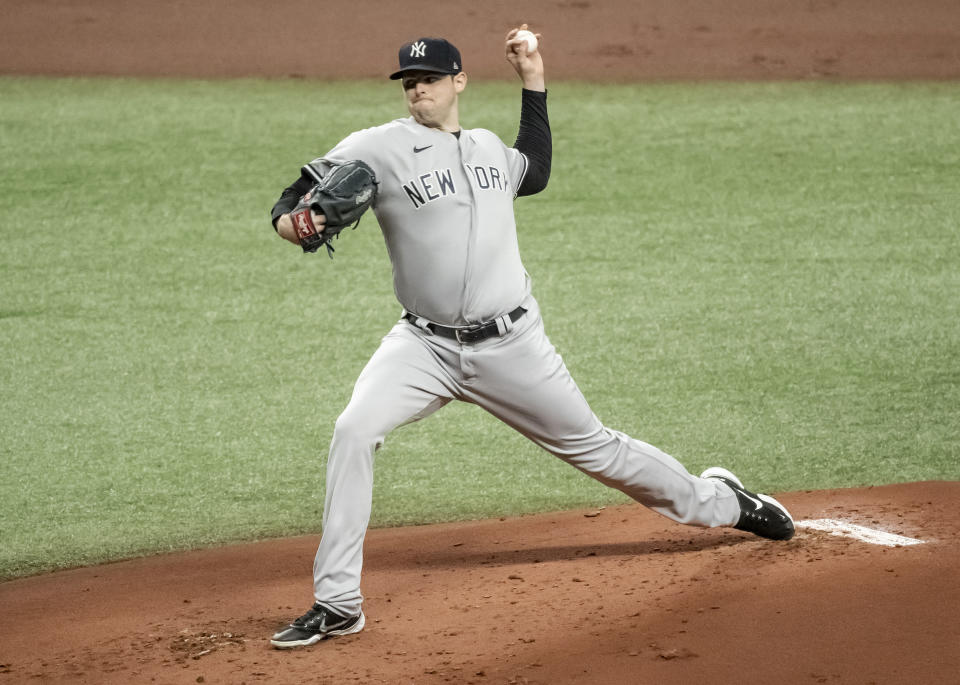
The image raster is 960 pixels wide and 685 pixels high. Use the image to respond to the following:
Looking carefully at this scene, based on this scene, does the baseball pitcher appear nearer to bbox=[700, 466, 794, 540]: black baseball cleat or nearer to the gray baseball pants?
the gray baseball pants

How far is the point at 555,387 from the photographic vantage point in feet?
12.3

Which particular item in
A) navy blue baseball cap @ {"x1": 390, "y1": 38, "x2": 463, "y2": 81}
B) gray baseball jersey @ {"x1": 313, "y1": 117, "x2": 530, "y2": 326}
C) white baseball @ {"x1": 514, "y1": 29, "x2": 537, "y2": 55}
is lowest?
gray baseball jersey @ {"x1": 313, "y1": 117, "x2": 530, "y2": 326}

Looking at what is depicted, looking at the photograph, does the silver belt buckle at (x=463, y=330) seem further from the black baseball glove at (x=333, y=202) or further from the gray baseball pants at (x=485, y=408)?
the black baseball glove at (x=333, y=202)

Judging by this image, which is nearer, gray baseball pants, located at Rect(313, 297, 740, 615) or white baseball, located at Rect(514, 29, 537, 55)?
gray baseball pants, located at Rect(313, 297, 740, 615)

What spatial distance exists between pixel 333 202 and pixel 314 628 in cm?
117

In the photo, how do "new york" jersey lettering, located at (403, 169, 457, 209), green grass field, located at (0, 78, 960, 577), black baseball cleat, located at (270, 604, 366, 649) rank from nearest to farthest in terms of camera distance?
black baseball cleat, located at (270, 604, 366, 649)
"new york" jersey lettering, located at (403, 169, 457, 209)
green grass field, located at (0, 78, 960, 577)

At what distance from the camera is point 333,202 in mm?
3373

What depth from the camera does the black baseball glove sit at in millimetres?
3385

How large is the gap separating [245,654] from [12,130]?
8120mm

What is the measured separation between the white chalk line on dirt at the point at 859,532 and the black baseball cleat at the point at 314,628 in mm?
1630

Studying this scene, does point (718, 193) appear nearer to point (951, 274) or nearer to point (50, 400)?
point (951, 274)

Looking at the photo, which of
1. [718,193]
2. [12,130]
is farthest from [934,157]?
[12,130]

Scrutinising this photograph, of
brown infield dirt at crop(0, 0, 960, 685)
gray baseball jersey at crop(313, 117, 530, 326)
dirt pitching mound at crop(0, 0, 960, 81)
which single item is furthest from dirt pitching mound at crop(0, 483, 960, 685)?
dirt pitching mound at crop(0, 0, 960, 81)

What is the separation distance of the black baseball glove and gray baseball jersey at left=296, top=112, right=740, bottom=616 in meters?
0.14
